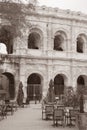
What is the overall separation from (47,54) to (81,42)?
18.0ft

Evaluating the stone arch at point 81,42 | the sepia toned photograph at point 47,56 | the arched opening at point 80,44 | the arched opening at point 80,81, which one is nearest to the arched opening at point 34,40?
the sepia toned photograph at point 47,56

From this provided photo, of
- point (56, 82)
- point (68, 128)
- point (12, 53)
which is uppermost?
point (12, 53)

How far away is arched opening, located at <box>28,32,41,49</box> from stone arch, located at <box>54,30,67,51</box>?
6.19 ft

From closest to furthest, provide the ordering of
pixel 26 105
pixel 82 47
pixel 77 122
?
1. pixel 77 122
2. pixel 26 105
3. pixel 82 47

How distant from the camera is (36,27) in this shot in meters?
32.0

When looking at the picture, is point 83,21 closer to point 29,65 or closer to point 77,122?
point 29,65

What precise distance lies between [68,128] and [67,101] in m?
8.64

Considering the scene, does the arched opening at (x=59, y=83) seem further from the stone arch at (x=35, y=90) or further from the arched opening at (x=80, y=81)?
the arched opening at (x=80, y=81)

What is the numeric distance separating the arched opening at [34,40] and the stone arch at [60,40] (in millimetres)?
1886

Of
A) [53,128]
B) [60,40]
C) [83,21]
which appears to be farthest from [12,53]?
[53,128]

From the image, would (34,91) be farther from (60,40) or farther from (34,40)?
(60,40)

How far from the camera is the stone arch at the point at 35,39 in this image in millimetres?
32438

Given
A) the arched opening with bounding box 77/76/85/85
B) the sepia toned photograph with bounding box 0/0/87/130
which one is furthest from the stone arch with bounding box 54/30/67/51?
the arched opening with bounding box 77/76/85/85

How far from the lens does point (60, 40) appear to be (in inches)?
1368
